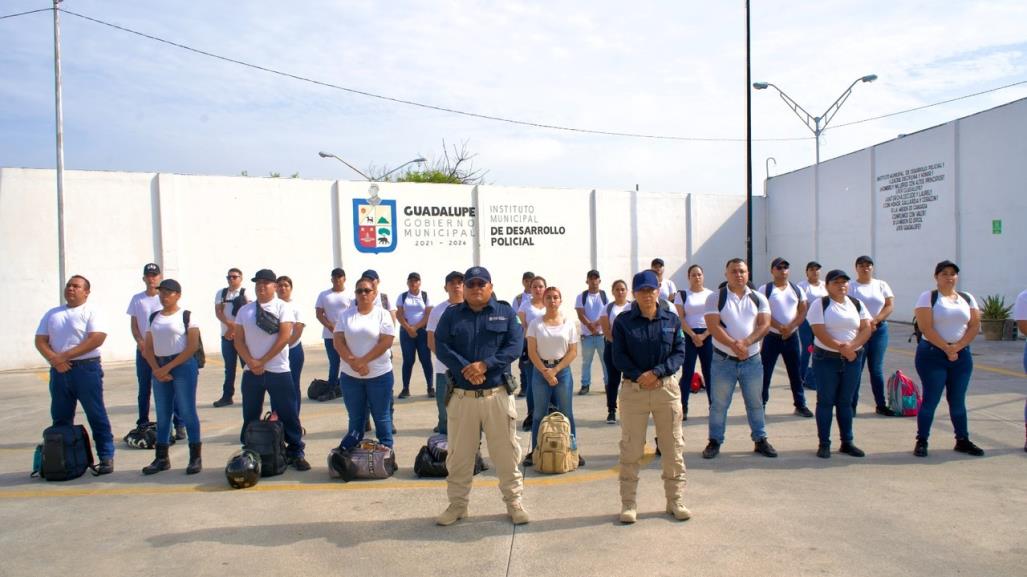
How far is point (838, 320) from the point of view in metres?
6.88

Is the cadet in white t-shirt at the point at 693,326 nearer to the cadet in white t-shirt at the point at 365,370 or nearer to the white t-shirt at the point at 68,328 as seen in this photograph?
the cadet in white t-shirt at the point at 365,370

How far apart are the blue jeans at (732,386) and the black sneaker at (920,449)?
1.41 m

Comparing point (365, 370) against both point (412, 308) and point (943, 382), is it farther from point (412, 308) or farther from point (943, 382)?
point (943, 382)

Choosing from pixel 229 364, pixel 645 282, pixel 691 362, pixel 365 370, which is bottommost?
pixel 229 364

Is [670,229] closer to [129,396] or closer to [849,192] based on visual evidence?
[849,192]

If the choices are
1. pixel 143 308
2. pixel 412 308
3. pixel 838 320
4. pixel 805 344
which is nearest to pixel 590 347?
pixel 412 308

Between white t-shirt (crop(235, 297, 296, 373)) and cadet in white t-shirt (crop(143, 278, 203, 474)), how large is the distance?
44 cm

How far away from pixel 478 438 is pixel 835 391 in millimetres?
3757

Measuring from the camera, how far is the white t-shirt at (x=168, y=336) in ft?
22.2

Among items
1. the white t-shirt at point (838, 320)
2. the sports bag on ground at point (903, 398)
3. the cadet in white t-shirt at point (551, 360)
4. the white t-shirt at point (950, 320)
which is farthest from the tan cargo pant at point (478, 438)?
the sports bag on ground at point (903, 398)

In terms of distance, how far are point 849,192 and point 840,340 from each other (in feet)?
56.4

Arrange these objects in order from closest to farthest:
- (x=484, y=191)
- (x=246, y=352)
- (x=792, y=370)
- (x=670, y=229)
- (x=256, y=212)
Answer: (x=246, y=352)
(x=792, y=370)
(x=256, y=212)
(x=484, y=191)
(x=670, y=229)

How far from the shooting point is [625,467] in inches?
205

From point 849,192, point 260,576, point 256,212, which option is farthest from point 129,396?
point 849,192
